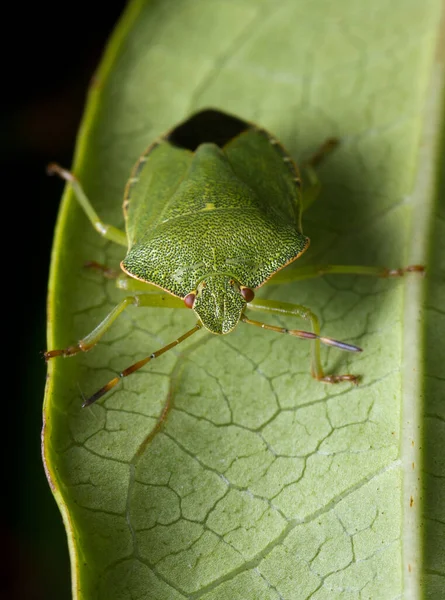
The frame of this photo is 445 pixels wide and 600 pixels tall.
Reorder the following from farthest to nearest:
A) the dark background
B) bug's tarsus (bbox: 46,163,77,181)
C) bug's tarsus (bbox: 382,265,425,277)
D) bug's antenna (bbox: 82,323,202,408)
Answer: bug's tarsus (bbox: 46,163,77,181) < the dark background < bug's tarsus (bbox: 382,265,425,277) < bug's antenna (bbox: 82,323,202,408)

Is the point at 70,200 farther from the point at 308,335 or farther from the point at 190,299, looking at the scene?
the point at 308,335

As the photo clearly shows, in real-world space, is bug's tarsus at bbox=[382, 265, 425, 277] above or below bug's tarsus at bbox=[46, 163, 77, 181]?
below

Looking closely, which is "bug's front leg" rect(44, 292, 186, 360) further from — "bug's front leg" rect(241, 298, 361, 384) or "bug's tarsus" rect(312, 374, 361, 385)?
"bug's tarsus" rect(312, 374, 361, 385)

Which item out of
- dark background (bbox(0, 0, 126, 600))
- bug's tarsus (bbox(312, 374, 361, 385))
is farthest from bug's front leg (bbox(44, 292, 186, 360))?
bug's tarsus (bbox(312, 374, 361, 385))

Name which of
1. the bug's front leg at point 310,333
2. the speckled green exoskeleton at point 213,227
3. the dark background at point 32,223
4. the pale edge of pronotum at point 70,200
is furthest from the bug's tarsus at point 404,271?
the dark background at point 32,223

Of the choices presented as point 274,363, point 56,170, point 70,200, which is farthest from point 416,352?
point 56,170

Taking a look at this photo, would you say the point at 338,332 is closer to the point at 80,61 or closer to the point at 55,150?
the point at 55,150

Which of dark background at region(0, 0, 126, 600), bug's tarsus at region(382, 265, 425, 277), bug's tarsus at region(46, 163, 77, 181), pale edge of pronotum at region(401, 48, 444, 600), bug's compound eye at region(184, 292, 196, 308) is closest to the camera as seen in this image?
pale edge of pronotum at region(401, 48, 444, 600)

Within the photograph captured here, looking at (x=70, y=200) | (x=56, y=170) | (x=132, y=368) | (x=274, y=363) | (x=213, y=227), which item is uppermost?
(x=56, y=170)

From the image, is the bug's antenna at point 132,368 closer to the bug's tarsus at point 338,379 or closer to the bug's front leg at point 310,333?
the bug's front leg at point 310,333
